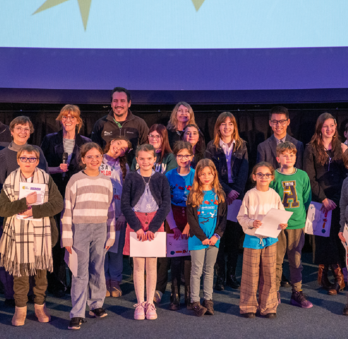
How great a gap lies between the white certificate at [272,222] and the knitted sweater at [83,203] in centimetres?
122

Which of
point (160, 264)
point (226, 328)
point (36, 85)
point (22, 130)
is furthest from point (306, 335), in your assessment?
point (36, 85)

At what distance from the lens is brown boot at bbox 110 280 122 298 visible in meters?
3.49

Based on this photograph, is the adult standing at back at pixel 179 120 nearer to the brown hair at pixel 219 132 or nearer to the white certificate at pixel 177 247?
the brown hair at pixel 219 132

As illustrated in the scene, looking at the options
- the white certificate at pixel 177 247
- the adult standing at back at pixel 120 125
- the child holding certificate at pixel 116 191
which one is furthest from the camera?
the adult standing at back at pixel 120 125

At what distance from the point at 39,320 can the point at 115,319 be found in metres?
0.57

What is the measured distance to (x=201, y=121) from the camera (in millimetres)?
4898

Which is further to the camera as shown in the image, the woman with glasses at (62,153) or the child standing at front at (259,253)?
the woman with glasses at (62,153)

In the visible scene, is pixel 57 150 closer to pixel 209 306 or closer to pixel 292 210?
pixel 209 306

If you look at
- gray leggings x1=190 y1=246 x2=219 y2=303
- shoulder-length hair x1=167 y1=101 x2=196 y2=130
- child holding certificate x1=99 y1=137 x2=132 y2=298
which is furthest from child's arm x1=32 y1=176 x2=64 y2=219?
shoulder-length hair x1=167 y1=101 x2=196 y2=130

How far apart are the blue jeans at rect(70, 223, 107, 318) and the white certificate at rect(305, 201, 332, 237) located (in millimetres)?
1830

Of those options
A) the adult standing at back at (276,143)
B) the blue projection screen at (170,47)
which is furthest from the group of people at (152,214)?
the blue projection screen at (170,47)

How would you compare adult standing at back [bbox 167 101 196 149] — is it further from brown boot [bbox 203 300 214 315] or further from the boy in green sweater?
brown boot [bbox 203 300 214 315]

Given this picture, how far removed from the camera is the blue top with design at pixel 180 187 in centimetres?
327

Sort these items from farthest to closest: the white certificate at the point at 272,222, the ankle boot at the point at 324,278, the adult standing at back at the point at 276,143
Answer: the adult standing at back at the point at 276,143 → the ankle boot at the point at 324,278 → the white certificate at the point at 272,222
